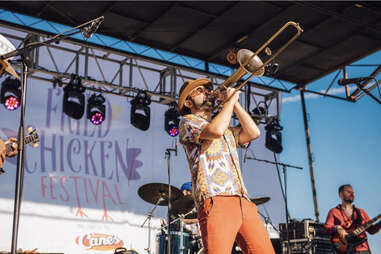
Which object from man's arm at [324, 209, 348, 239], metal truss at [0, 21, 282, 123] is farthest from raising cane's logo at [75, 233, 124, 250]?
man's arm at [324, 209, 348, 239]

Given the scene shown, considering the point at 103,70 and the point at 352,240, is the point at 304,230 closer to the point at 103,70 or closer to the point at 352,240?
the point at 352,240

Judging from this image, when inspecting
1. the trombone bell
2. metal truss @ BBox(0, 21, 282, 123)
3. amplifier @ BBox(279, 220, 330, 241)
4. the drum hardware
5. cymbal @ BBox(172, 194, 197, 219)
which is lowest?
amplifier @ BBox(279, 220, 330, 241)

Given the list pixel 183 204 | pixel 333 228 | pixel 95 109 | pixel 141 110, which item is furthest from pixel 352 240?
pixel 95 109

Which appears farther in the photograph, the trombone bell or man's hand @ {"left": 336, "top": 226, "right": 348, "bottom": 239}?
man's hand @ {"left": 336, "top": 226, "right": 348, "bottom": 239}

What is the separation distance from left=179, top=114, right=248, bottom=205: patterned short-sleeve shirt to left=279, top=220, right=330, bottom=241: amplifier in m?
4.79

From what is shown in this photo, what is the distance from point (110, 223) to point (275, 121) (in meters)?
4.20

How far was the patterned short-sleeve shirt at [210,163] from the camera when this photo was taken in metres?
2.77

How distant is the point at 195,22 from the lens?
9.24m

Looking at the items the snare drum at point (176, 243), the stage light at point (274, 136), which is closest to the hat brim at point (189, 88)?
the snare drum at point (176, 243)

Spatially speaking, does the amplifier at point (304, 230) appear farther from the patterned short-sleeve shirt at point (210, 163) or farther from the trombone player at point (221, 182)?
the patterned short-sleeve shirt at point (210, 163)

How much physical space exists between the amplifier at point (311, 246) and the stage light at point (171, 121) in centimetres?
317

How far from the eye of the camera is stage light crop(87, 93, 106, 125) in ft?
28.9

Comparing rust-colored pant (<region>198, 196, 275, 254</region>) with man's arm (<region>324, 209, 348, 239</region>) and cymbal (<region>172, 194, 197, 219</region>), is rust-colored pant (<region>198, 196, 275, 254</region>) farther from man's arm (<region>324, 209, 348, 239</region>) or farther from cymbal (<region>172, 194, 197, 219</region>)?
man's arm (<region>324, 209, 348, 239</region>)

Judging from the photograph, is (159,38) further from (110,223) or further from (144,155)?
(110,223)
